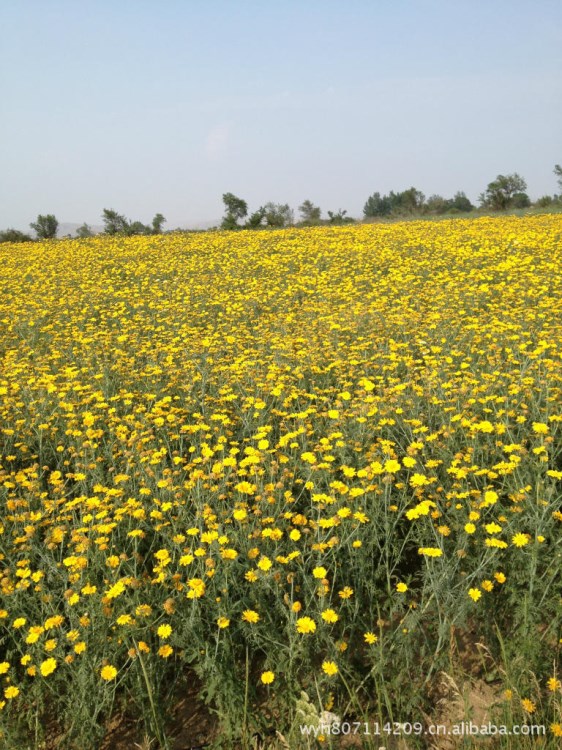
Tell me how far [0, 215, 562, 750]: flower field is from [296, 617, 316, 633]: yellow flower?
0.07 feet

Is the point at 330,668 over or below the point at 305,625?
below

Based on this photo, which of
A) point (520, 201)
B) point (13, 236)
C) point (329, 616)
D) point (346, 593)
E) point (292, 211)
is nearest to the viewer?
point (329, 616)

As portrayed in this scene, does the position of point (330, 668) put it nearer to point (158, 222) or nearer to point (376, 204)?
point (158, 222)

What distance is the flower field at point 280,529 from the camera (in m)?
2.06

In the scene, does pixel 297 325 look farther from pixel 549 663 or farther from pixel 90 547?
pixel 549 663

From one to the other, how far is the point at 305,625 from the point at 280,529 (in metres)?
0.69

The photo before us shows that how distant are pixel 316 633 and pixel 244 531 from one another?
0.66 m

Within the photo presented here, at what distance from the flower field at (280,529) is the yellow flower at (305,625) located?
23 mm

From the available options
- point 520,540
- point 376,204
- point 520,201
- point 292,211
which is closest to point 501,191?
point 520,201

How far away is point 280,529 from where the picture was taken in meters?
2.72

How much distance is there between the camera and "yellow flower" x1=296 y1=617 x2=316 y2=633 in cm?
204

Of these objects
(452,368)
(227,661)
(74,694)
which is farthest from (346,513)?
(452,368)

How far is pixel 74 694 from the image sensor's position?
199 cm

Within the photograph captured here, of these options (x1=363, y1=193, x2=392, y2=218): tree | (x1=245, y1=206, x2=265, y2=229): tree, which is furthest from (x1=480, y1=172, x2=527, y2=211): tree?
(x1=363, y1=193, x2=392, y2=218): tree
